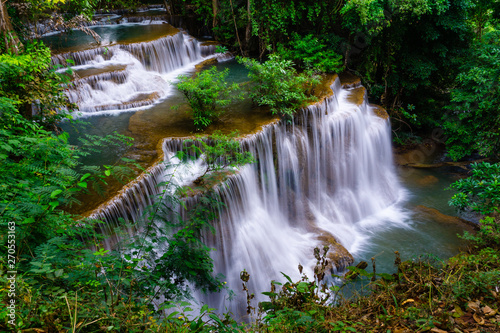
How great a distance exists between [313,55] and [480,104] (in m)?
5.39

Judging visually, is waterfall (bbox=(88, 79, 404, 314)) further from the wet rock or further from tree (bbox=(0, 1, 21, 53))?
tree (bbox=(0, 1, 21, 53))

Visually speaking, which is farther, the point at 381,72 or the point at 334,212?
the point at 381,72

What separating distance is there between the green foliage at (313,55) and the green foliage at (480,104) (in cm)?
384

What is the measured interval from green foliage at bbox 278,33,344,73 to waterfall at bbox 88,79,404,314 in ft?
2.76

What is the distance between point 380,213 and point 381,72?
648 cm

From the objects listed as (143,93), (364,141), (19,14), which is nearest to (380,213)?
(364,141)

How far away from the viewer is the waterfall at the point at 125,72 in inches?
356

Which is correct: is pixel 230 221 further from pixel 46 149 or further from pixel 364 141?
pixel 364 141

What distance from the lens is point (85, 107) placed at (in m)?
8.80

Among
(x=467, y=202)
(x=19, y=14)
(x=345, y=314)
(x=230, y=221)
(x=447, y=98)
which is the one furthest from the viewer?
(x=447, y=98)

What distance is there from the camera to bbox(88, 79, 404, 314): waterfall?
6500 millimetres

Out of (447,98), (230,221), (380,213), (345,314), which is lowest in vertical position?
(380,213)

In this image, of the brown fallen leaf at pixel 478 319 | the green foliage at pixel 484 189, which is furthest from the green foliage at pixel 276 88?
the brown fallen leaf at pixel 478 319

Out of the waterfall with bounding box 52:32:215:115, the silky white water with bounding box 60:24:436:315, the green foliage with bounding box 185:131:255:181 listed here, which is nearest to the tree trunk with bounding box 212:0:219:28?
the waterfall with bounding box 52:32:215:115
